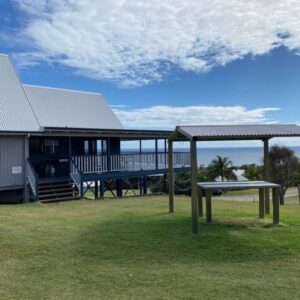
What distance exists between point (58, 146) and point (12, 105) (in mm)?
3253

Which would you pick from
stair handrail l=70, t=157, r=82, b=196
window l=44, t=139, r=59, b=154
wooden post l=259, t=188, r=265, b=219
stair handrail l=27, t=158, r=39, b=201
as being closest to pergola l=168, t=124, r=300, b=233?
wooden post l=259, t=188, r=265, b=219

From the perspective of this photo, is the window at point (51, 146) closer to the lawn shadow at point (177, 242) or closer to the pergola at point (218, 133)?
the lawn shadow at point (177, 242)

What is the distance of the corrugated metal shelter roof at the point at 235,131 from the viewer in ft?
27.4

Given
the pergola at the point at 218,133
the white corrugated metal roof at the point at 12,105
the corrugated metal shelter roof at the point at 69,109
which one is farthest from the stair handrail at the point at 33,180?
the pergola at the point at 218,133

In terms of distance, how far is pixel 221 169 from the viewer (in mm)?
47438

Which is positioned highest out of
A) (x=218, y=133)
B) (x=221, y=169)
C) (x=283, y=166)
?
(x=218, y=133)

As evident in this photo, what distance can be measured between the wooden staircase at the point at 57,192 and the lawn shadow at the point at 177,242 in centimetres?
790

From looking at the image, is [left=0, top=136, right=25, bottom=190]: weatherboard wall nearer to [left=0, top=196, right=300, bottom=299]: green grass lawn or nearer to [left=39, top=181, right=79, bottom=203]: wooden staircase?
[left=39, top=181, right=79, bottom=203]: wooden staircase

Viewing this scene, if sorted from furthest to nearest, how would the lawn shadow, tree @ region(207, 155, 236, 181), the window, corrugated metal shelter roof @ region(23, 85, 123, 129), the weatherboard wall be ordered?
tree @ region(207, 155, 236, 181) → corrugated metal shelter roof @ region(23, 85, 123, 129) → the window → the weatherboard wall → the lawn shadow

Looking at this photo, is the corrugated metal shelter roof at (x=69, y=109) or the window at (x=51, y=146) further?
the corrugated metal shelter roof at (x=69, y=109)

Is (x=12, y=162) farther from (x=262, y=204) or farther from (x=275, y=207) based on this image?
(x=275, y=207)

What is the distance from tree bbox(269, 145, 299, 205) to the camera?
4108 cm

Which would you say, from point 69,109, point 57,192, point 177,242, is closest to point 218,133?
point 177,242

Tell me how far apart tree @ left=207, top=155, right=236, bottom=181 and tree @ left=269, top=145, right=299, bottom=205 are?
6595mm
